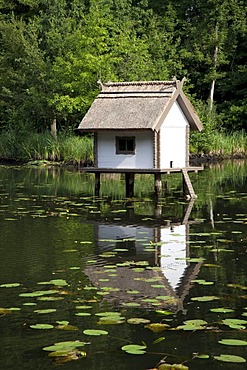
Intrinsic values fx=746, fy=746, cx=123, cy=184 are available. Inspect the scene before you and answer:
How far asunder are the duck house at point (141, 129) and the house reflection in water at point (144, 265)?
5.94 metres

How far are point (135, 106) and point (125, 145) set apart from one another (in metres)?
1.20

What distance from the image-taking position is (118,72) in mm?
40781

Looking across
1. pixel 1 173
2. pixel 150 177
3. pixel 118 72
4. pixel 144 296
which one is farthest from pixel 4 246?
pixel 118 72

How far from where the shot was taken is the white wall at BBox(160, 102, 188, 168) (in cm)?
2203

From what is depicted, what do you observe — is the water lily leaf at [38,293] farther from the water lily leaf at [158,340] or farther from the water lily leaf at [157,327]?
the water lily leaf at [158,340]

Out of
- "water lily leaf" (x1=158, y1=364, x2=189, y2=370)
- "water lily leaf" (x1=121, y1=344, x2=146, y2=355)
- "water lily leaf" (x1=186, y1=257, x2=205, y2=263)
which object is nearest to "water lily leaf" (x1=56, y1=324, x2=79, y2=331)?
"water lily leaf" (x1=121, y1=344, x2=146, y2=355)

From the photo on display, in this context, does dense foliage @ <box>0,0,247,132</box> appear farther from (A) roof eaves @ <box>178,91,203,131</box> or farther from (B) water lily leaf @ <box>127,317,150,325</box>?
(B) water lily leaf @ <box>127,317,150,325</box>

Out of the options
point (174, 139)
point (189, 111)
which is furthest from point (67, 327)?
point (189, 111)

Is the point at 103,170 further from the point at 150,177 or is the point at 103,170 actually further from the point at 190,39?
the point at 190,39

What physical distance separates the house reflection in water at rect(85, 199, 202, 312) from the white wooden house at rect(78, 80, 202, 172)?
6082 mm

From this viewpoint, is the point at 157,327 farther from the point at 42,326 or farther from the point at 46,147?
the point at 46,147

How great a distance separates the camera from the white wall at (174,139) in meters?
22.0

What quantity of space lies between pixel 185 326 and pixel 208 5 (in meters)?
43.4

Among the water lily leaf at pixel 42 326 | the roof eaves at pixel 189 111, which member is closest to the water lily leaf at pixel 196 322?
the water lily leaf at pixel 42 326
